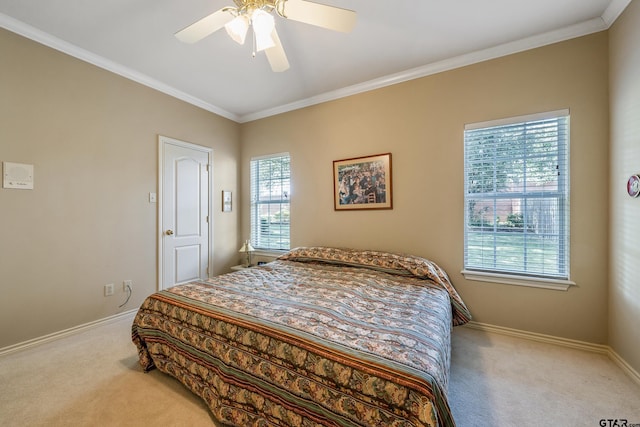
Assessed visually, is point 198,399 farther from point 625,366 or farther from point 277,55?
point 625,366

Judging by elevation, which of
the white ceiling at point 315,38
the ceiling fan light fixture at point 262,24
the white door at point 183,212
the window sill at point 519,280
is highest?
the white ceiling at point 315,38

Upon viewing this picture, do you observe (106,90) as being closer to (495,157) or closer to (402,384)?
(402,384)

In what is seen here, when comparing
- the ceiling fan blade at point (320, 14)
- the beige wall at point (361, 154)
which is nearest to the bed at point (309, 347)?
the beige wall at point (361, 154)

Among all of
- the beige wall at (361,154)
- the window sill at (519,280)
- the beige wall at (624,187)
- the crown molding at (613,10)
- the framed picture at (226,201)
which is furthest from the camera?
the framed picture at (226,201)

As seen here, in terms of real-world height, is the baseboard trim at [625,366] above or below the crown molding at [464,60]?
below

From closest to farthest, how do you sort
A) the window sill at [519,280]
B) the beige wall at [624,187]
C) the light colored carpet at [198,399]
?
the light colored carpet at [198,399] < the beige wall at [624,187] < the window sill at [519,280]

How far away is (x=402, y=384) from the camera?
93 cm

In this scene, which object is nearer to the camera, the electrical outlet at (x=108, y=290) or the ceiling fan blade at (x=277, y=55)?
the ceiling fan blade at (x=277, y=55)

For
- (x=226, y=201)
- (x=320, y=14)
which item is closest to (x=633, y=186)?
(x=320, y=14)

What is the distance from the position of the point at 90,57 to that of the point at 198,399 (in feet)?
10.8

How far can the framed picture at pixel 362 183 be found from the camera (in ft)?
9.80

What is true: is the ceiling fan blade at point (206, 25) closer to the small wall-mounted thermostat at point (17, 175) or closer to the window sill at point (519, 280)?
the small wall-mounted thermostat at point (17, 175)

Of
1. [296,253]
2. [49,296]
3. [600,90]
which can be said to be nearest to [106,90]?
[49,296]

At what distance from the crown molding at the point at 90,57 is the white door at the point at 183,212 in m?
0.62
